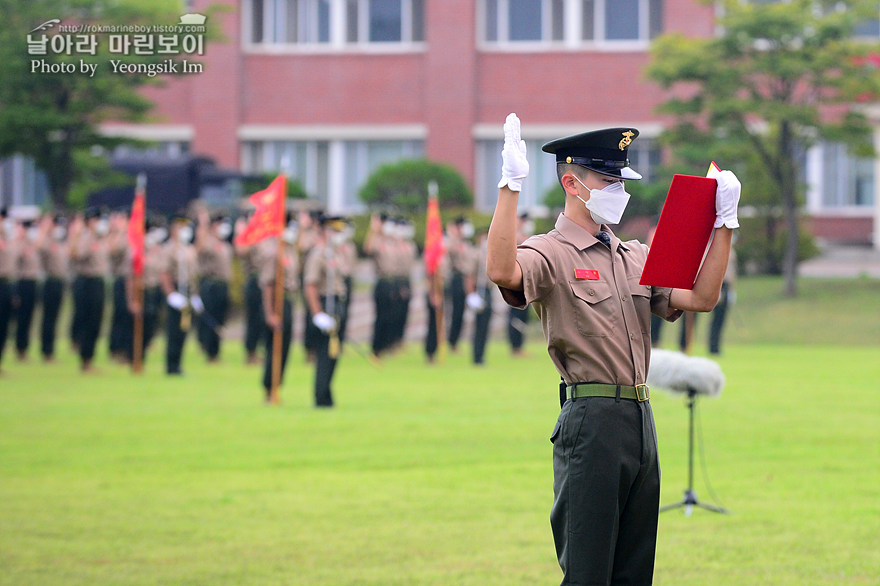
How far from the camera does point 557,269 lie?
178 inches

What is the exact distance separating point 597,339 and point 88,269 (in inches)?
625

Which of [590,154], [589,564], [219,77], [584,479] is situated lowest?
[589,564]

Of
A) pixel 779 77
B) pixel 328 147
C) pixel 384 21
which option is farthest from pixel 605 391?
pixel 384 21

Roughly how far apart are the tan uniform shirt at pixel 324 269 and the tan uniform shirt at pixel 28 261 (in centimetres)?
723

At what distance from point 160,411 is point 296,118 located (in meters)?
25.9

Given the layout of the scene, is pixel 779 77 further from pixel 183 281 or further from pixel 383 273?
pixel 183 281

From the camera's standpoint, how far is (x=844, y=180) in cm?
3772

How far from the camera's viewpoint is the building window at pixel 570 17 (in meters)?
37.7

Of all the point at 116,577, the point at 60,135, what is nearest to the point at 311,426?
the point at 116,577

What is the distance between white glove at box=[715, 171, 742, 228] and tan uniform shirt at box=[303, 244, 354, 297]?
9174 mm

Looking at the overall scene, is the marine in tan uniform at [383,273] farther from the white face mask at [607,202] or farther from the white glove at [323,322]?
the white face mask at [607,202]

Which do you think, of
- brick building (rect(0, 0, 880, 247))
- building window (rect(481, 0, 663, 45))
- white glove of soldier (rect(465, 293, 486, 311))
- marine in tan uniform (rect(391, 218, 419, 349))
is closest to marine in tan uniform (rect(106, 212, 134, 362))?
marine in tan uniform (rect(391, 218, 419, 349))

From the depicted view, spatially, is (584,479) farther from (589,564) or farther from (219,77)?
(219,77)

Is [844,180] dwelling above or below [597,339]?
above
